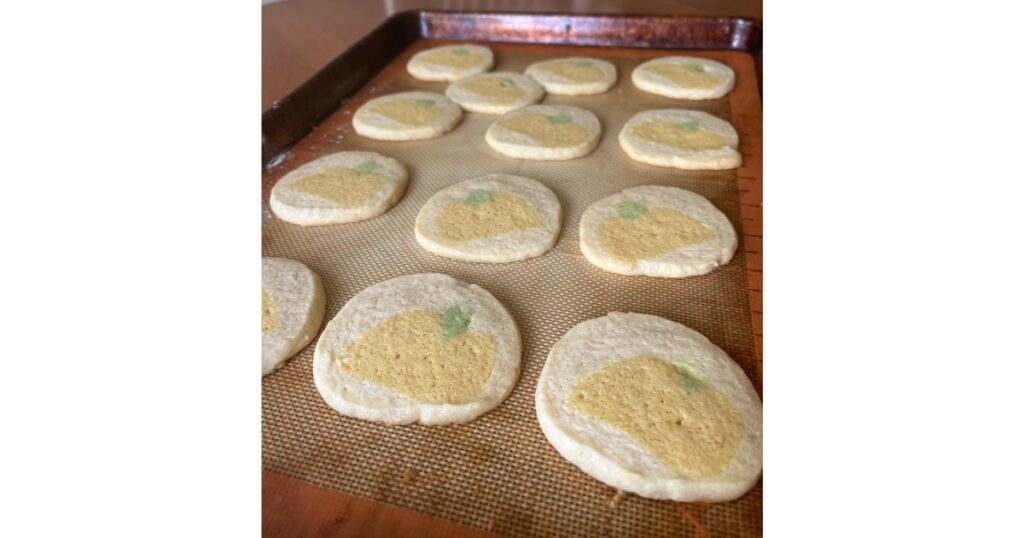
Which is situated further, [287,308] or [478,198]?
[478,198]

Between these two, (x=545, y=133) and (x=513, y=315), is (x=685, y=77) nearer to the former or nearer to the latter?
(x=545, y=133)

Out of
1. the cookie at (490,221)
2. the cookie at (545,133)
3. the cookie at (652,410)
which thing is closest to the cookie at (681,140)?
the cookie at (545,133)

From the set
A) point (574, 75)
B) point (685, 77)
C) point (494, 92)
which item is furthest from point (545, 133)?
point (685, 77)

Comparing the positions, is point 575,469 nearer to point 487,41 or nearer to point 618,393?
point 618,393

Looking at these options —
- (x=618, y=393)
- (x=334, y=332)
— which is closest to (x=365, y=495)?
(x=334, y=332)

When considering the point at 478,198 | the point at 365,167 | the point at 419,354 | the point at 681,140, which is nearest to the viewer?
the point at 419,354

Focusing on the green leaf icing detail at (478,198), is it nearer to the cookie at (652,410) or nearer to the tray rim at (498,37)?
the cookie at (652,410)

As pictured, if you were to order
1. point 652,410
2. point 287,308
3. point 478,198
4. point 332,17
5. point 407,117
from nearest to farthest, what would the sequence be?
point 652,410
point 287,308
point 478,198
point 407,117
point 332,17
